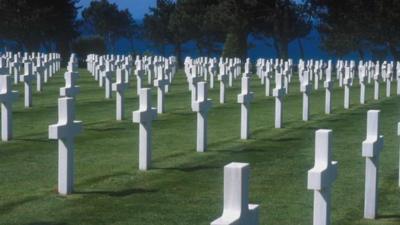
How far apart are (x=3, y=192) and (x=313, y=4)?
50.4 meters

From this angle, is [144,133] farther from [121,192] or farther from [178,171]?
[121,192]

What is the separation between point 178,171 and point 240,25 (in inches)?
1706

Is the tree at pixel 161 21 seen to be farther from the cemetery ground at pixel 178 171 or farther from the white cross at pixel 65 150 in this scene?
the white cross at pixel 65 150

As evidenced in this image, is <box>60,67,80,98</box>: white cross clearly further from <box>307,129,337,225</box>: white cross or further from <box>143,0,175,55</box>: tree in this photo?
<box>143,0,175,55</box>: tree

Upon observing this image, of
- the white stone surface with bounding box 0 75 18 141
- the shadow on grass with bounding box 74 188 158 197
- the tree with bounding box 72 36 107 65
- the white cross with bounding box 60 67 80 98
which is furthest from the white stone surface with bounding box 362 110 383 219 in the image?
the tree with bounding box 72 36 107 65

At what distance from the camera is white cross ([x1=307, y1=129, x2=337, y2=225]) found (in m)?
6.31

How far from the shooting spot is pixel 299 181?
32.1 feet

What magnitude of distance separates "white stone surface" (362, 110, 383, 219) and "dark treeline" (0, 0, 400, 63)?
43.7 m

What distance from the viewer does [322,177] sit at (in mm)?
6324

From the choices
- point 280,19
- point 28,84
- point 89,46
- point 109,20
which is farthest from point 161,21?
point 28,84

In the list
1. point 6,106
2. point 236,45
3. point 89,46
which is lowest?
point 6,106

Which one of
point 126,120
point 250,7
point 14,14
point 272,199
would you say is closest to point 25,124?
point 126,120

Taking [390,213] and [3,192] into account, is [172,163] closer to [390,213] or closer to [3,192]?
[3,192]

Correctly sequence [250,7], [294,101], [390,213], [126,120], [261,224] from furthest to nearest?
[250,7], [294,101], [126,120], [390,213], [261,224]
